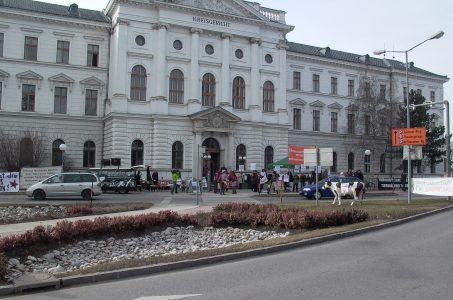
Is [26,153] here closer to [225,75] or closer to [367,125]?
[225,75]

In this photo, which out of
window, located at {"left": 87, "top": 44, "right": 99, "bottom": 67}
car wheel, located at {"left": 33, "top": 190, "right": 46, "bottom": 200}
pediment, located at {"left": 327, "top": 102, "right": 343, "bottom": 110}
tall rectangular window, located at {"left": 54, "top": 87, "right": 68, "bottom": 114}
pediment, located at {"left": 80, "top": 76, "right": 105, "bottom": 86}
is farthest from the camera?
pediment, located at {"left": 327, "top": 102, "right": 343, "bottom": 110}

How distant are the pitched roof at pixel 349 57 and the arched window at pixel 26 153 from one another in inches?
1278

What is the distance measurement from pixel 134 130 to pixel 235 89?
12091 mm

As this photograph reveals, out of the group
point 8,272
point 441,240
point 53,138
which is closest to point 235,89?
point 53,138

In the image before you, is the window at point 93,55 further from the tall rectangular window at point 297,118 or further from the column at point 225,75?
the tall rectangular window at point 297,118

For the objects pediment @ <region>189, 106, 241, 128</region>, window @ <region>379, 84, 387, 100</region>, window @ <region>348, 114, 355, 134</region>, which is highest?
window @ <region>379, 84, 387, 100</region>

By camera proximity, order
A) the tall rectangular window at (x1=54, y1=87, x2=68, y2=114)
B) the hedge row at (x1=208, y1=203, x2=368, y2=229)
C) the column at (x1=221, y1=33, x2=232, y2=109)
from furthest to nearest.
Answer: the column at (x1=221, y1=33, x2=232, y2=109) < the tall rectangular window at (x1=54, y1=87, x2=68, y2=114) < the hedge row at (x1=208, y1=203, x2=368, y2=229)

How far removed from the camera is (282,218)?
17.2 metres

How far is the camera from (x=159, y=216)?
17.8 meters

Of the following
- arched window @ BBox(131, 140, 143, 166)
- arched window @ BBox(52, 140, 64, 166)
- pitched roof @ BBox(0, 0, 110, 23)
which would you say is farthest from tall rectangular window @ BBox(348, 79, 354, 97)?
arched window @ BBox(52, 140, 64, 166)

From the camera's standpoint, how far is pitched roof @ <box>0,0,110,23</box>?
48.3 metres

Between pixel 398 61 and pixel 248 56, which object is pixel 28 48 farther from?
pixel 398 61

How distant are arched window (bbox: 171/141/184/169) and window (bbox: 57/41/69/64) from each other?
14173 millimetres

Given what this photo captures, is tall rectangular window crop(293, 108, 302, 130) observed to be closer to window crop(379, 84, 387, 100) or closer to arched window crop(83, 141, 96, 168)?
window crop(379, 84, 387, 100)
